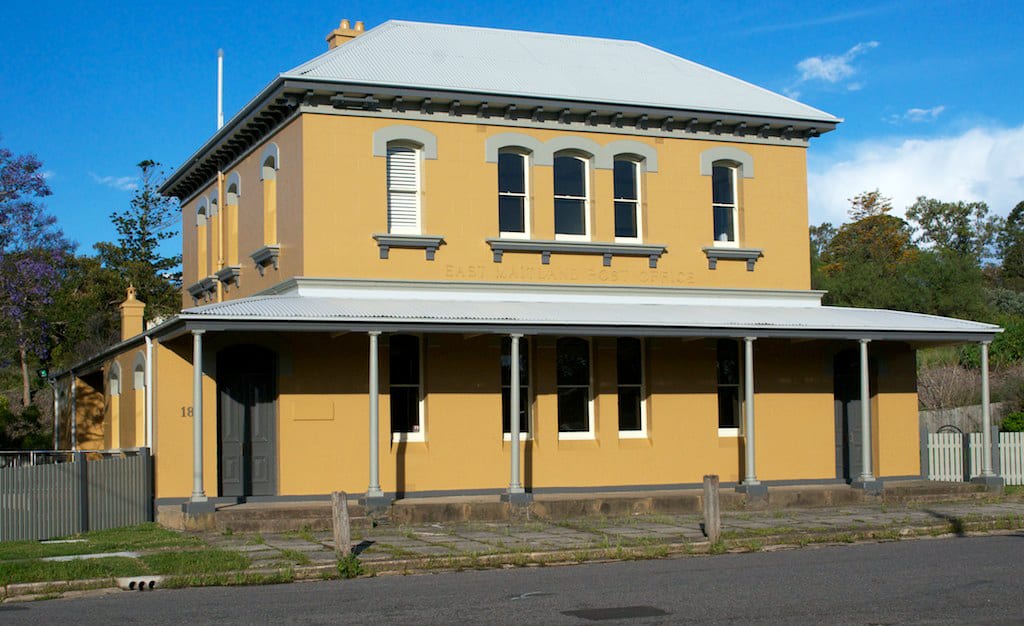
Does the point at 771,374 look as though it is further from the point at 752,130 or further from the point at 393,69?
the point at 393,69

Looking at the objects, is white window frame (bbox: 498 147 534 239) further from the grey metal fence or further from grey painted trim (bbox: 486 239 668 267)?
the grey metal fence

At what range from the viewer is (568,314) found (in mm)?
21109

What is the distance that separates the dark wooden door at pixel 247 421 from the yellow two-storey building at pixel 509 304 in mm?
36

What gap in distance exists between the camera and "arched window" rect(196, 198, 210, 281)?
26.9 meters

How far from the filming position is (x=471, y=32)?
2522cm

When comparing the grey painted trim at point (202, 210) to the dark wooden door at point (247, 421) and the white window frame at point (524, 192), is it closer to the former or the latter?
the dark wooden door at point (247, 421)

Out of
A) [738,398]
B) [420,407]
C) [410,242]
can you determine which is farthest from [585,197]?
[420,407]

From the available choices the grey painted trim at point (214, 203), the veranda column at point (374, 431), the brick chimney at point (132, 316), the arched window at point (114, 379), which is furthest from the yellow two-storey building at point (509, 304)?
the brick chimney at point (132, 316)

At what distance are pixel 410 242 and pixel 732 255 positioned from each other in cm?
620

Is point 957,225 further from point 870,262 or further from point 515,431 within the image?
point 515,431

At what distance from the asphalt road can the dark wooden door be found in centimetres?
697

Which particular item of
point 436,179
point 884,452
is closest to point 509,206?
point 436,179

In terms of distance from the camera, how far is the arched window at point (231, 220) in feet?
81.9

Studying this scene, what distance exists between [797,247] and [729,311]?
2482 millimetres
